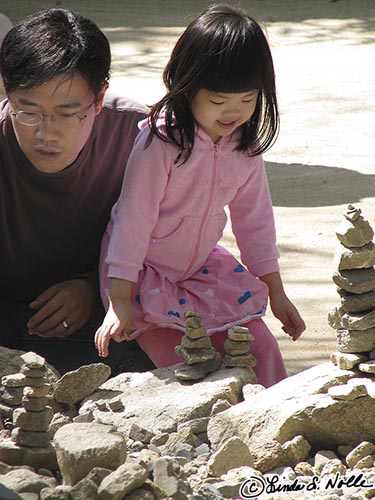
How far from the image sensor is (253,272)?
11.1ft

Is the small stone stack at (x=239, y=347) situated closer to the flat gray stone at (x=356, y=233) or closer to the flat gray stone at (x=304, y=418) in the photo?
the flat gray stone at (x=304, y=418)

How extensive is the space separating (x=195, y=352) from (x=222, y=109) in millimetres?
701

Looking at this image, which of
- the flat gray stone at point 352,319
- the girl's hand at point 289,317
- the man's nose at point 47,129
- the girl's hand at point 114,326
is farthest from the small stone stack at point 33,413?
the girl's hand at point 289,317

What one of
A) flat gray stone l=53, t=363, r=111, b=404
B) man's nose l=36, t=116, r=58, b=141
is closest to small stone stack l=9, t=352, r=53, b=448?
flat gray stone l=53, t=363, r=111, b=404

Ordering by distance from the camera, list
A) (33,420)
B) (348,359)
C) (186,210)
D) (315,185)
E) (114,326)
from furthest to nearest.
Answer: (315,185), (186,210), (114,326), (348,359), (33,420)

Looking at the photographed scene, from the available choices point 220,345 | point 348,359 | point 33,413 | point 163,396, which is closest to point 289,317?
point 220,345

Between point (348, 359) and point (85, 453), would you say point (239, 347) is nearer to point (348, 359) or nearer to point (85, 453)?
point (348, 359)

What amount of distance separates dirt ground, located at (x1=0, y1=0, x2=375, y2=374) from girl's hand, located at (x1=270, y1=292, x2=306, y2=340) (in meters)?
0.38

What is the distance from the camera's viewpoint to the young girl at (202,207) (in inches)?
119

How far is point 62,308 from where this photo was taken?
3.38 meters

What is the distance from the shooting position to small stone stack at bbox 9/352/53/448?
7.88ft

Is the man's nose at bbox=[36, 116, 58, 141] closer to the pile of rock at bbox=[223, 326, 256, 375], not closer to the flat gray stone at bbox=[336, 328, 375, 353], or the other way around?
the pile of rock at bbox=[223, 326, 256, 375]

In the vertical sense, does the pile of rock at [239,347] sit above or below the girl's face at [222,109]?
below

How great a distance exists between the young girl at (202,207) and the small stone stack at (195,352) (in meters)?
0.23
